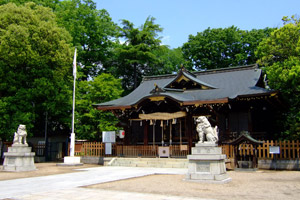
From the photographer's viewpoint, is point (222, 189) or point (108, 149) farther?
point (108, 149)

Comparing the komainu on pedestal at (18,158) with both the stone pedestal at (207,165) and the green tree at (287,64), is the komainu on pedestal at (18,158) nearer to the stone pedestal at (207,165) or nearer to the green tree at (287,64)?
the stone pedestal at (207,165)

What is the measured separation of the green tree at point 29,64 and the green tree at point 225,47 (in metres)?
22.4

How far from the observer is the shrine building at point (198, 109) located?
63.7 ft

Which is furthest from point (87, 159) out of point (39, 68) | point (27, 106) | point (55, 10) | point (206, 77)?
point (55, 10)

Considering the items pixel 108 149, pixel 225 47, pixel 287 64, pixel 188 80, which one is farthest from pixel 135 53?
pixel 287 64

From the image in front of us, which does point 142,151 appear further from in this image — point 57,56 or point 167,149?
point 57,56

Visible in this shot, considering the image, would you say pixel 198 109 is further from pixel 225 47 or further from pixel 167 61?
pixel 167 61

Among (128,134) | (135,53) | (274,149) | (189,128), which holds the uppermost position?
(135,53)

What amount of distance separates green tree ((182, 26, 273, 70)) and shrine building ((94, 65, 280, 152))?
621 inches

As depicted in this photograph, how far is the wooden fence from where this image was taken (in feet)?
53.7

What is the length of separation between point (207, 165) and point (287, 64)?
32.2ft

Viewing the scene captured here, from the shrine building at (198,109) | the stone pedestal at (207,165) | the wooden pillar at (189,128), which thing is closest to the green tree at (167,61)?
the shrine building at (198,109)

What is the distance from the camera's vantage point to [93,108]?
27.3 metres

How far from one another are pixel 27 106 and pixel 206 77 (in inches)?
601
